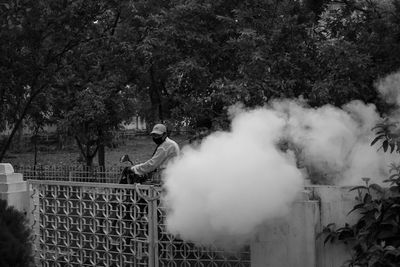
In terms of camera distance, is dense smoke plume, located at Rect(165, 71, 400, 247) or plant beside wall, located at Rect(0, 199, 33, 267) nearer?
plant beside wall, located at Rect(0, 199, 33, 267)

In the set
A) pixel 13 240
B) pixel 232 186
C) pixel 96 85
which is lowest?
pixel 13 240

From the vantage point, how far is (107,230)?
5430 millimetres

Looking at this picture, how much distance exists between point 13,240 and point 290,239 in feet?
7.43

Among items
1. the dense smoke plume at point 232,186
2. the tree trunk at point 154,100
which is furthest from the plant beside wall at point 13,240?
the tree trunk at point 154,100

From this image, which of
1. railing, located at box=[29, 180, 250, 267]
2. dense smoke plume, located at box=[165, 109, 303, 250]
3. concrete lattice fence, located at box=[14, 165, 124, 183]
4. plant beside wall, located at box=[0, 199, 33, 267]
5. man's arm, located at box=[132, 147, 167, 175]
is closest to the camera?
plant beside wall, located at box=[0, 199, 33, 267]

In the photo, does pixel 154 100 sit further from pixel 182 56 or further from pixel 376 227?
pixel 376 227

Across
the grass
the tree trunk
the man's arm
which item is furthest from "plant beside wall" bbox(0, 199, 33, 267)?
the grass

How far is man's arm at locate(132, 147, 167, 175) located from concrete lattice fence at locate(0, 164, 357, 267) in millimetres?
904

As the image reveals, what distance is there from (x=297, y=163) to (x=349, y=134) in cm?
74

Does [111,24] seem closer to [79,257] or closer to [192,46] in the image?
[192,46]

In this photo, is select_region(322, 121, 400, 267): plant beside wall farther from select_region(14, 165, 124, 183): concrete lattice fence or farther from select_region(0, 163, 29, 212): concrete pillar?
select_region(14, 165, 124, 183): concrete lattice fence

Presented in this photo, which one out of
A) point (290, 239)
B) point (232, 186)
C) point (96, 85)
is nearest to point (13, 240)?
point (232, 186)

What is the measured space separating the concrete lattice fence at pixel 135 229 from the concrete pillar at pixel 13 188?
0.01 meters

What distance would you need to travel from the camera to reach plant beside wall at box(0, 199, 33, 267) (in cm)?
373
